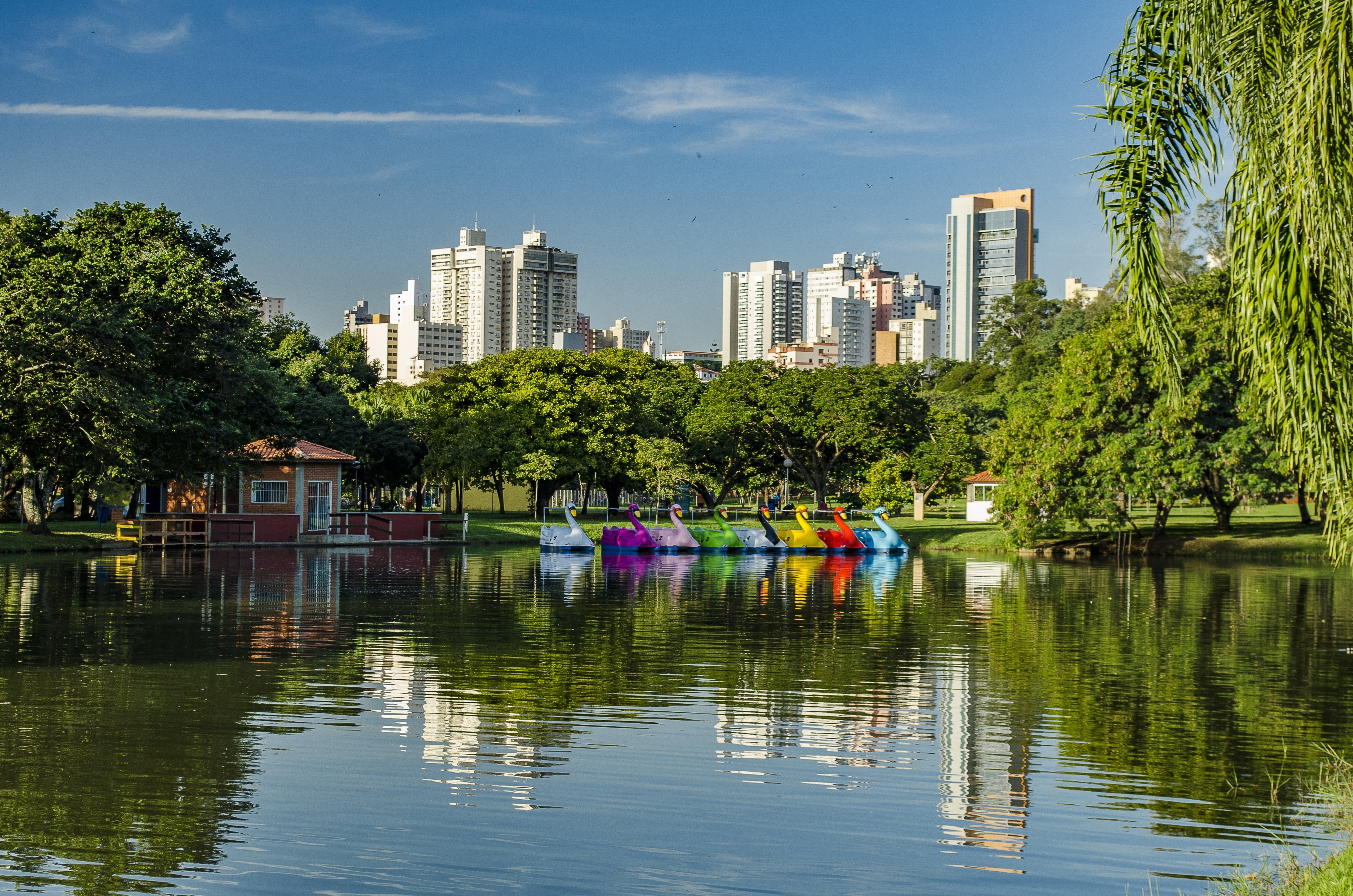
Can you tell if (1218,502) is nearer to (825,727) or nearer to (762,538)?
(762,538)

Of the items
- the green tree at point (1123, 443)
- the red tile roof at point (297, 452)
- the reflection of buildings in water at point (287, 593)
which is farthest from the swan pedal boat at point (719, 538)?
the red tile roof at point (297, 452)

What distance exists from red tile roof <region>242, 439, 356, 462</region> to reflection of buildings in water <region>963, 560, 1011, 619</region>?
25.4m

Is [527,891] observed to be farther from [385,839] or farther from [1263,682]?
[1263,682]

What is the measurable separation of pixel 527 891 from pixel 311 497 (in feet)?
143

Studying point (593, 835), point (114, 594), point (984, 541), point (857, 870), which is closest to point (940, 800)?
point (857, 870)

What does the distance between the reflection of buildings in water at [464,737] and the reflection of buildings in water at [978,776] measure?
10.6 ft

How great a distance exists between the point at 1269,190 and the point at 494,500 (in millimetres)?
81532

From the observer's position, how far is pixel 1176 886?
284 inches

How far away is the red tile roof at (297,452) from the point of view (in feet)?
154

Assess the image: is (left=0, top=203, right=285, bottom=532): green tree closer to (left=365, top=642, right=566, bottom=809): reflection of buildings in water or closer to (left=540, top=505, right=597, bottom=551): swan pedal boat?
(left=540, top=505, right=597, bottom=551): swan pedal boat

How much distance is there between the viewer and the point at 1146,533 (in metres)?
47.2

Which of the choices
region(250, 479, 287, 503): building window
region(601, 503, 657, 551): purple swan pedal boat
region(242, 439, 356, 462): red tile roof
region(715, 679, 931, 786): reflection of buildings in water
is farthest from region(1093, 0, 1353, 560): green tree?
region(250, 479, 287, 503): building window

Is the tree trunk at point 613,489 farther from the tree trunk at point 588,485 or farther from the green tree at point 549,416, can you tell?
the tree trunk at point 588,485

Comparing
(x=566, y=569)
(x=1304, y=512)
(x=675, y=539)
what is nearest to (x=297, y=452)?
(x=675, y=539)
